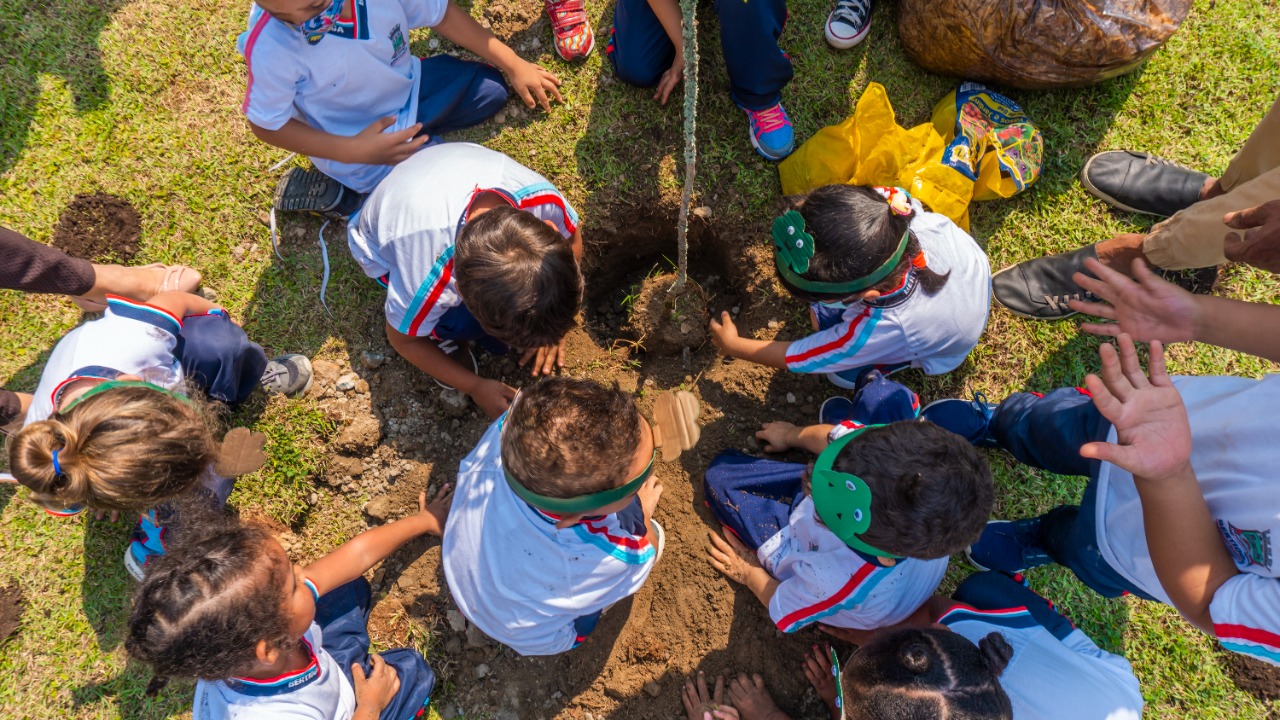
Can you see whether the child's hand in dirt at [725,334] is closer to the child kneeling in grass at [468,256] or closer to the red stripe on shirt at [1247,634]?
the child kneeling in grass at [468,256]

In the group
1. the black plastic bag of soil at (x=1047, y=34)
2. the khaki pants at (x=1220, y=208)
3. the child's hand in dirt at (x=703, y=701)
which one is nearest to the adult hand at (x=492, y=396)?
the child's hand in dirt at (x=703, y=701)

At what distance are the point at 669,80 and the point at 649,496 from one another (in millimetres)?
1933

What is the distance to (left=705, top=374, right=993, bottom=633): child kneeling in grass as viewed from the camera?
77.5 inches

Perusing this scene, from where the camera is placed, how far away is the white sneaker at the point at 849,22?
310 cm

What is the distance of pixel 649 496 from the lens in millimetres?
2646

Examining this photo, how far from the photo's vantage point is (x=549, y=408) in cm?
197

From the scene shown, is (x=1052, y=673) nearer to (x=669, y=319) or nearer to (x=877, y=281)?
(x=877, y=281)

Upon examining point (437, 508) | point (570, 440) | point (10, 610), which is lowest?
point (10, 610)

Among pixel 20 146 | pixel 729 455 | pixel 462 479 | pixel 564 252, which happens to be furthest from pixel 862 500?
pixel 20 146

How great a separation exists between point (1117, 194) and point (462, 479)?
3.25 meters

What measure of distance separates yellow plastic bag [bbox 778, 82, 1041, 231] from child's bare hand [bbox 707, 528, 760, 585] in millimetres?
1615

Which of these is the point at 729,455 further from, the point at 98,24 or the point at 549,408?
the point at 98,24

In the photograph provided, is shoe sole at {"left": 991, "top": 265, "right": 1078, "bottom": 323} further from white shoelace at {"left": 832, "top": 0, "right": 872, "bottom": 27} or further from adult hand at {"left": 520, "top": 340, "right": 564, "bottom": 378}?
adult hand at {"left": 520, "top": 340, "right": 564, "bottom": 378}

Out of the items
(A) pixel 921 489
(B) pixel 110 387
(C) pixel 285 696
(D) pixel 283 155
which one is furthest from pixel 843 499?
(D) pixel 283 155
